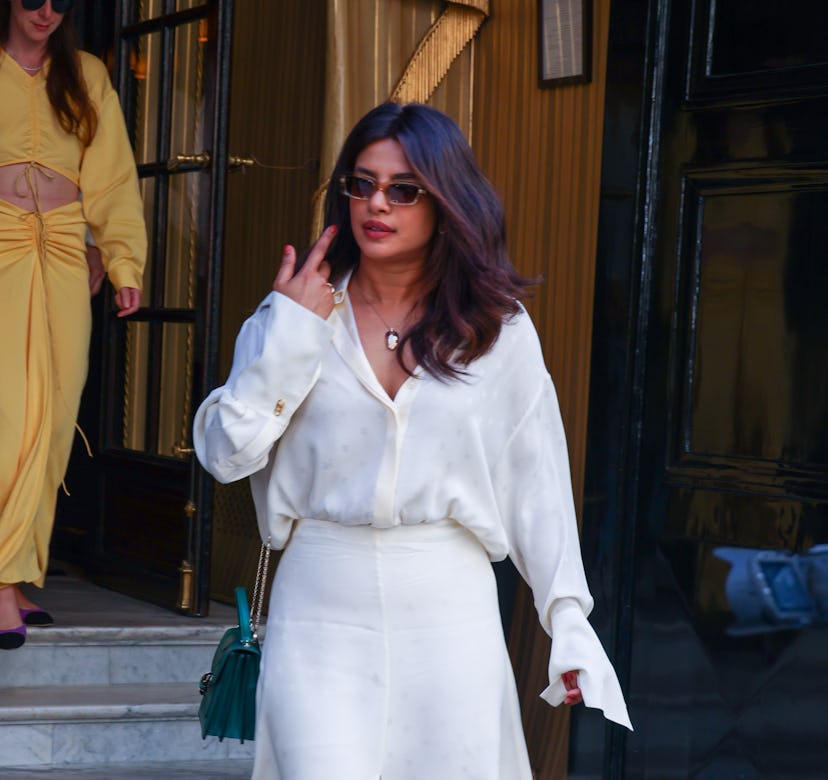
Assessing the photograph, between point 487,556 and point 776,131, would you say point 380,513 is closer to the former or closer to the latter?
point 487,556

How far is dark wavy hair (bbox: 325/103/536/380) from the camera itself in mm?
2457

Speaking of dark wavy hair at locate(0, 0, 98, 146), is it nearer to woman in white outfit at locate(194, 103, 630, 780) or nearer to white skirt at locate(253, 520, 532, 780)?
woman in white outfit at locate(194, 103, 630, 780)

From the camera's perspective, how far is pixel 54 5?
15.1 feet

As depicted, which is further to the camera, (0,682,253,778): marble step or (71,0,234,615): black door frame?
(71,0,234,615): black door frame

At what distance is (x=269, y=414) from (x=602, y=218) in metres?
2.14

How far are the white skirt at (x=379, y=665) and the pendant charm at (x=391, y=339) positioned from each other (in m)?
0.29

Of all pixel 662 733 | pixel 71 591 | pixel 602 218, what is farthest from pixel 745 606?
pixel 71 591

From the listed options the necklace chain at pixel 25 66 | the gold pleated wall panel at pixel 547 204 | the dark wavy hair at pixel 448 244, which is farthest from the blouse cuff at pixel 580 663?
the necklace chain at pixel 25 66

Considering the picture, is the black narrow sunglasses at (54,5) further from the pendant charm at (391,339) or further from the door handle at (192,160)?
the pendant charm at (391,339)

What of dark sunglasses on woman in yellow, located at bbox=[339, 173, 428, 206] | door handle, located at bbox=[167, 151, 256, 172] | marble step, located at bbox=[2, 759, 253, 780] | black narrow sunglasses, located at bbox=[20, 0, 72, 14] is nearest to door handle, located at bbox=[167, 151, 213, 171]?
door handle, located at bbox=[167, 151, 256, 172]

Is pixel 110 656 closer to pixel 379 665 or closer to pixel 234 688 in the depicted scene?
pixel 234 688

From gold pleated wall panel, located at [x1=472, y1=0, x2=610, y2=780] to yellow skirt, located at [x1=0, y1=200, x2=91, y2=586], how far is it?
1.31 metres

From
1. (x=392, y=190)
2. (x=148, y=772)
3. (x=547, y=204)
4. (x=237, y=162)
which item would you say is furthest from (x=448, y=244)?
(x=237, y=162)

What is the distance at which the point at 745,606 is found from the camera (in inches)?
155
